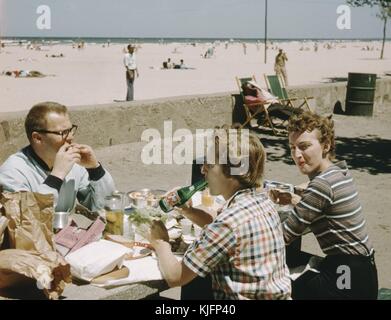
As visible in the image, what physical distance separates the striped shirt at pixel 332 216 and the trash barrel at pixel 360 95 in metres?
9.96

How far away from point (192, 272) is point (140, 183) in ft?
15.7

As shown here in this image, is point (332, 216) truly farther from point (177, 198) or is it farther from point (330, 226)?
point (177, 198)

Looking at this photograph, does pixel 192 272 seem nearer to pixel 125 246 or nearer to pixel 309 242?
pixel 125 246

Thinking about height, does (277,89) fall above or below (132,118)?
above

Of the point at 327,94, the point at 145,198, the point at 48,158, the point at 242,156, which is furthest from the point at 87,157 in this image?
the point at 327,94

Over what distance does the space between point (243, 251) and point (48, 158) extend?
143 centimetres

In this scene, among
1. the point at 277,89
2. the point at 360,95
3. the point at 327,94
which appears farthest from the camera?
the point at 360,95

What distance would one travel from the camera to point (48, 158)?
9.75 feet

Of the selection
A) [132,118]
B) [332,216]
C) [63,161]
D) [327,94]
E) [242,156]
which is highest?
[242,156]

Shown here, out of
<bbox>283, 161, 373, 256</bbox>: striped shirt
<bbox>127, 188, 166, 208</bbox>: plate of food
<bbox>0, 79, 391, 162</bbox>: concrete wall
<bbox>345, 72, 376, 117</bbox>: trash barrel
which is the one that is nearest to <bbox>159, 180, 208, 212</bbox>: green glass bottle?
<bbox>283, 161, 373, 256</bbox>: striped shirt

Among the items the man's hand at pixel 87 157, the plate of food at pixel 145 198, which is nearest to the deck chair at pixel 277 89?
the plate of food at pixel 145 198

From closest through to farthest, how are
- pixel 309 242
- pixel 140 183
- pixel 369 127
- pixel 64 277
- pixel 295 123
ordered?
pixel 64 277
pixel 295 123
pixel 309 242
pixel 140 183
pixel 369 127
